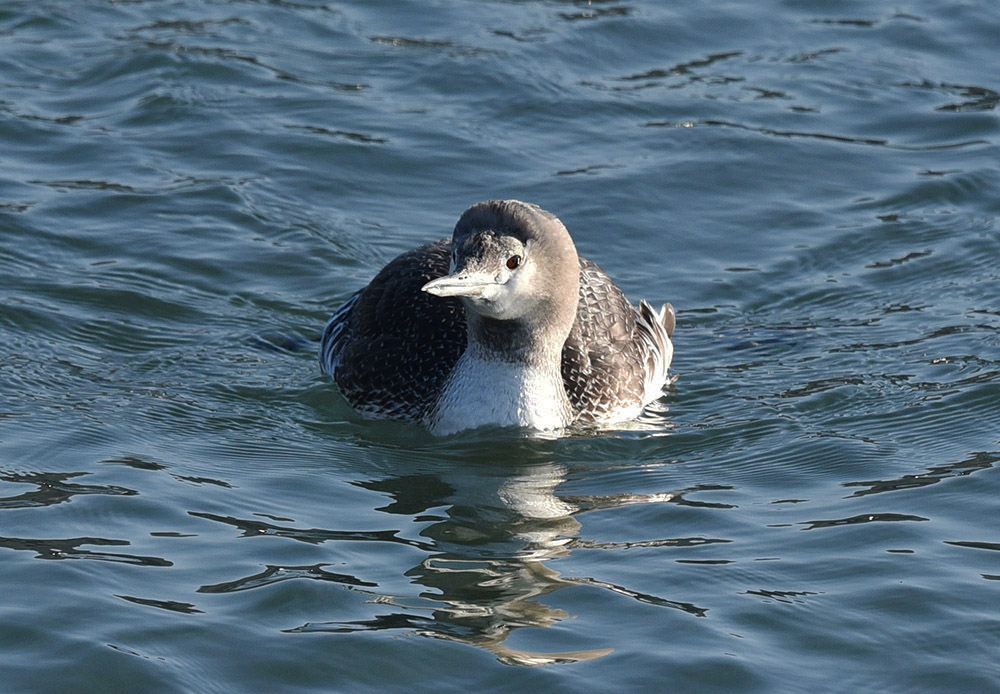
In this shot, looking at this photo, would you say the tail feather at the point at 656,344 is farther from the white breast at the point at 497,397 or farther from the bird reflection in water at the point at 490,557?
the bird reflection in water at the point at 490,557

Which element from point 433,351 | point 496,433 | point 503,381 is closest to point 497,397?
point 503,381

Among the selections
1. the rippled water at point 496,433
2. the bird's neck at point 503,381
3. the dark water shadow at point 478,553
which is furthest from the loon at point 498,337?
the dark water shadow at point 478,553

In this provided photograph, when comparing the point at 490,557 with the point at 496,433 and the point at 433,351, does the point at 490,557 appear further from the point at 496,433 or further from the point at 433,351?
the point at 433,351

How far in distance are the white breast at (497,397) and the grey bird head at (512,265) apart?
329 mm

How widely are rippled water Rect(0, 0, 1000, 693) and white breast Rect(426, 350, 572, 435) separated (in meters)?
0.16

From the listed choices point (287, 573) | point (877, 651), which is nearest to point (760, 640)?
point (877, 651)

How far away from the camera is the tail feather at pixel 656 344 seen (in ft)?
36.6

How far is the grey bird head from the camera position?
9.36 meters

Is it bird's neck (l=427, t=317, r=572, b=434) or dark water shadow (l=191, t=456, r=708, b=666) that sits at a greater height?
bird's neck (l=427, t=317, r=572, b=434)

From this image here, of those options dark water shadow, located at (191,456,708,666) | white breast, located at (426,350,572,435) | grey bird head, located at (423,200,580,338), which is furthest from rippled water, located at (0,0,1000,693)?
grey bird head, located at (423,200,580,338)

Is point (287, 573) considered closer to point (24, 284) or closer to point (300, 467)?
point (300, 467)

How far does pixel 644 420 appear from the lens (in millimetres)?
10852

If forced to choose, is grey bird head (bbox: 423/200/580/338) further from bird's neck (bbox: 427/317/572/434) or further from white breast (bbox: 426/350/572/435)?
white breast (bbox: 426/350/572/435)

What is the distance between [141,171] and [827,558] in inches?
306
